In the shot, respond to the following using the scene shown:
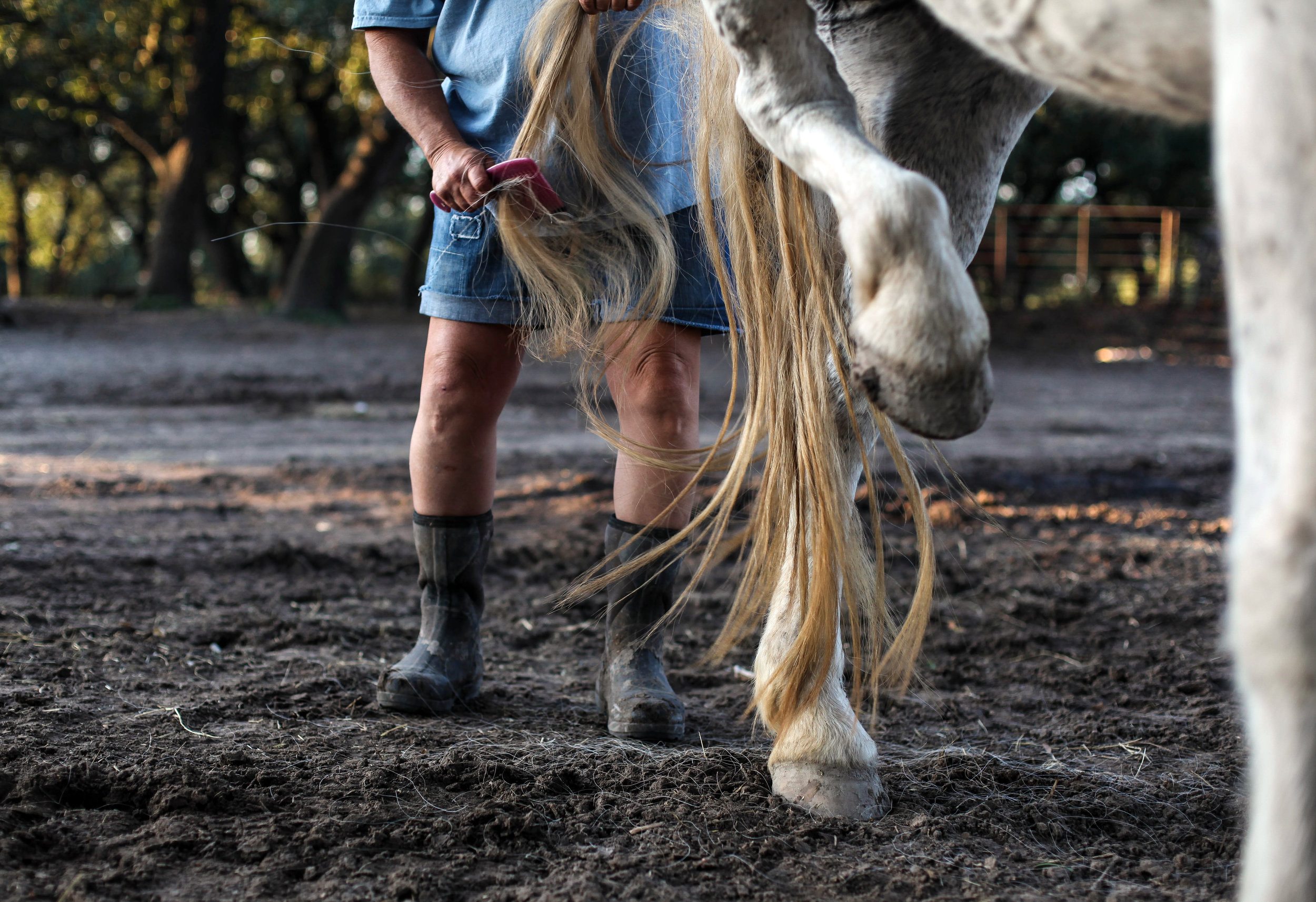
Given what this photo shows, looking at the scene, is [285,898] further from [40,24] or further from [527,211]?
[40,24]

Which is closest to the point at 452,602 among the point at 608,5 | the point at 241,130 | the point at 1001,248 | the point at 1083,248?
the point at 608,5

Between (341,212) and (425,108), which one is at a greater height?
(341,212)

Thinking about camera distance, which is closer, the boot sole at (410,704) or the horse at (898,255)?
the horse at (898,255)

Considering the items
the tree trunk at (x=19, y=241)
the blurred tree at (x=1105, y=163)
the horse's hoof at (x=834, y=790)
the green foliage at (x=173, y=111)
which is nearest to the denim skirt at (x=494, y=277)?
the horse's hoof at (x=834, y=790)

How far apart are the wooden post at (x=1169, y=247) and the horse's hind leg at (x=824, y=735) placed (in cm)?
1742

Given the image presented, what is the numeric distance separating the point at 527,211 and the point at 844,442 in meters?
0.77

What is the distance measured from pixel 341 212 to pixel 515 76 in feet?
42.9

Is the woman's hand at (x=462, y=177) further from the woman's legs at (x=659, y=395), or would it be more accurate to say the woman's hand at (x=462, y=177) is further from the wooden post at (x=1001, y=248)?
the wooden post at (x=1001, y=248)

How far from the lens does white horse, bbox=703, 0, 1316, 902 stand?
2.67 ft

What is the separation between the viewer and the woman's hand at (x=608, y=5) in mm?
1899

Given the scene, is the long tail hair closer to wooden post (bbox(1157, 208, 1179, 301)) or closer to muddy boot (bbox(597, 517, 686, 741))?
muddy boot (bbox(597, 517, 686, 741))

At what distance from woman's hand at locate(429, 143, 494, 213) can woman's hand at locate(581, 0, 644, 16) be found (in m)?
0.34

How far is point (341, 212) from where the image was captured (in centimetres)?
→ 1431

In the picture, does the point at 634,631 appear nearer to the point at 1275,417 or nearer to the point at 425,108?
the point at 425,108
